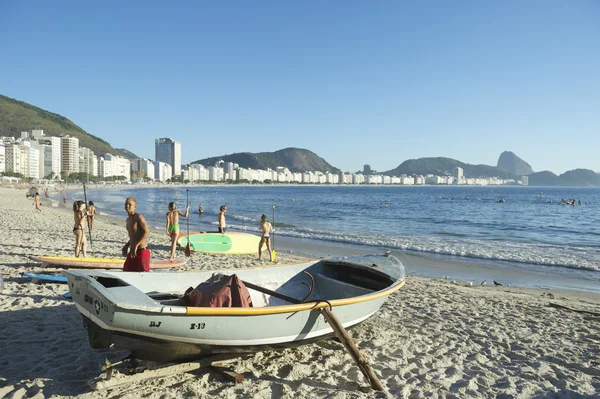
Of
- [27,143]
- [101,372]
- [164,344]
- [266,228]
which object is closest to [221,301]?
[164,344]

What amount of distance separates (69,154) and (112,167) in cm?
2037

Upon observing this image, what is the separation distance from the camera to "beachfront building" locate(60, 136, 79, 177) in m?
138

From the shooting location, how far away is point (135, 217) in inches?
214

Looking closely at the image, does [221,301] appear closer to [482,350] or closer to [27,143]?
[482,350]

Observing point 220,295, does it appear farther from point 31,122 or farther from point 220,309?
point 31,122

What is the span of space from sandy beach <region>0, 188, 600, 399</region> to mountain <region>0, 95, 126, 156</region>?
18403 cm

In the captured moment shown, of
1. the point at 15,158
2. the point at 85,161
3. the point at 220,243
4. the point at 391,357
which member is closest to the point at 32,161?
the point at 15,158

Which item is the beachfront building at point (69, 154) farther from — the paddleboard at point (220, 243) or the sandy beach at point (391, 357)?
the sandy beach at point (391, 357)

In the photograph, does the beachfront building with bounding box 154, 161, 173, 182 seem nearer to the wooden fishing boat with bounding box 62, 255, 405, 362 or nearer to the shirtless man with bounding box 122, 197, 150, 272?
the shirtless man with bounding box 122, 197, 150, 272

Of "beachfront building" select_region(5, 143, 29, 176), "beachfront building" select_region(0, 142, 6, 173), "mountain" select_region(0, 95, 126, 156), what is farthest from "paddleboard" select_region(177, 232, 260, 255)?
"mountain" select_region(0, 95, 126, 156)

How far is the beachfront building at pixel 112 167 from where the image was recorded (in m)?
153

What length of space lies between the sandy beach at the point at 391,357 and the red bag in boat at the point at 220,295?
0.74m

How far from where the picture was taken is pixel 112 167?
157875 millimetres

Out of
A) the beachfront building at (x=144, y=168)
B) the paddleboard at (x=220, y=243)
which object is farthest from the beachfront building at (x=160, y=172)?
the paddleboard at (x=220, y=243)
